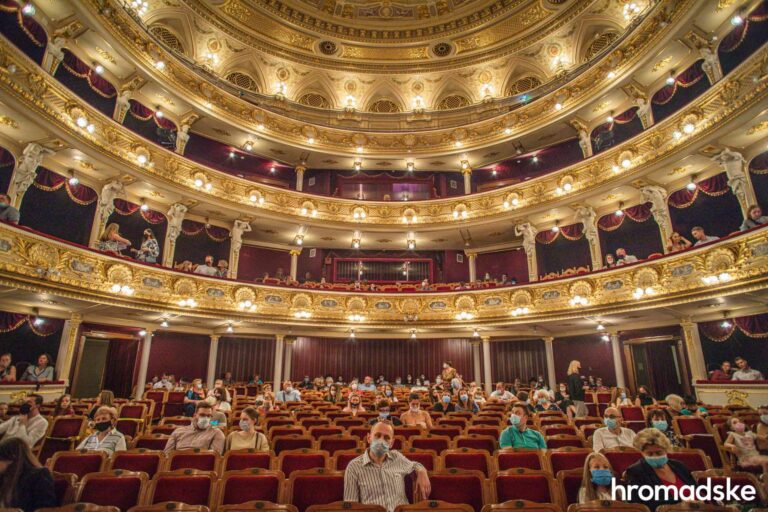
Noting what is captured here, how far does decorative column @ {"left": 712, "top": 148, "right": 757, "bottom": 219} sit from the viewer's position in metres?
12.0

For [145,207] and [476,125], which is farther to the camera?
[476,125]

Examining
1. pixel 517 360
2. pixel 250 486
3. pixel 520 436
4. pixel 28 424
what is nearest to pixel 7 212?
pixel 28 424

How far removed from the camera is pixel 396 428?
6137 mm

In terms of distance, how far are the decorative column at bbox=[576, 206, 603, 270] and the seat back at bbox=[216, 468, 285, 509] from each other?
15.7m

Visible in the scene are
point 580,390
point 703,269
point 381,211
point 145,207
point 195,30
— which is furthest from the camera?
point 381,211

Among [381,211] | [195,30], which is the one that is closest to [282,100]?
[195,30]

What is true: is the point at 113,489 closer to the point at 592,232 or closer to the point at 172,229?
the point at 172,229

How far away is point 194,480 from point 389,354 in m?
16.9

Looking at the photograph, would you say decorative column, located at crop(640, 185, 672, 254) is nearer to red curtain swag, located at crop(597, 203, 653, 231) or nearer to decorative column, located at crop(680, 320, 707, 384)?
red curtain swag, located at crop(597, 203, 653, 231)

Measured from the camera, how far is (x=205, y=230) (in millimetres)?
18328

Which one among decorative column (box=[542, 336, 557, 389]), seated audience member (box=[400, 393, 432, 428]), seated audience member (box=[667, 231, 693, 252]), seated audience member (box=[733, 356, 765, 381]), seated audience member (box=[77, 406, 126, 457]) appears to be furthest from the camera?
decorative column (box=[542, 336, 557, 389])

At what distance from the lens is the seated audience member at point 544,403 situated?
920 cm

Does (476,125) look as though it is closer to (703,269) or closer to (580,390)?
(703,269)

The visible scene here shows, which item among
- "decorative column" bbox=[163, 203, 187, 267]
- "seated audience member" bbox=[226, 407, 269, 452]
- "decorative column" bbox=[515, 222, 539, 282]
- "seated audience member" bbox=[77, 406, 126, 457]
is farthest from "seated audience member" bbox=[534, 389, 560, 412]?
"decorative column" bbox=[163, 203, 187, 267]
